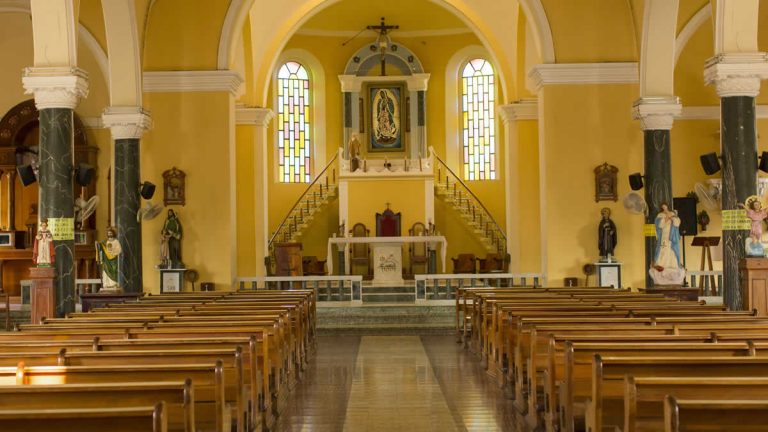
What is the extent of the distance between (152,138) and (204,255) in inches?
108

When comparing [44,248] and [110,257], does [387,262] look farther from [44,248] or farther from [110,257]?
[44,248]

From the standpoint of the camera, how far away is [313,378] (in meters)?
11.7

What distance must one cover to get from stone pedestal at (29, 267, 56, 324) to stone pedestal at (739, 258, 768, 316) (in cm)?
1016

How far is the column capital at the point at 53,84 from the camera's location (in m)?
13.8

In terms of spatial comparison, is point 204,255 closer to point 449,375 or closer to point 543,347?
point 449,375

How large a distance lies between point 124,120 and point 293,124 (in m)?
13.5

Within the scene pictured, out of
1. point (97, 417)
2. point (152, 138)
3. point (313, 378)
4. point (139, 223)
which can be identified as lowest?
point (313, 378)

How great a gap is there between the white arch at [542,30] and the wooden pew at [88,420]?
1596 centimetres

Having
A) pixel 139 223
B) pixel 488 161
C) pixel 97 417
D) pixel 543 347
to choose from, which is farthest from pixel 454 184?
pixel 97 417

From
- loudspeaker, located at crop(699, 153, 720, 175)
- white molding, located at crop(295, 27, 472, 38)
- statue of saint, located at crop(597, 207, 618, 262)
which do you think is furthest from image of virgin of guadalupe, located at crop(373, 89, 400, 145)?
loudspeaker, located at crop(699, 153, 720, 175)

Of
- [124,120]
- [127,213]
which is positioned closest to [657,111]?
[124,120]

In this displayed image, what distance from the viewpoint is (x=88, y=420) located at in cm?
437

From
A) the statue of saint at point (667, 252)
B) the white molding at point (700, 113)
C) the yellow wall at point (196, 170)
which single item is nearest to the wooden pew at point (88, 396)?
the statue of saint at point (667, 252)

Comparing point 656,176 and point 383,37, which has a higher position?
point 383,37
